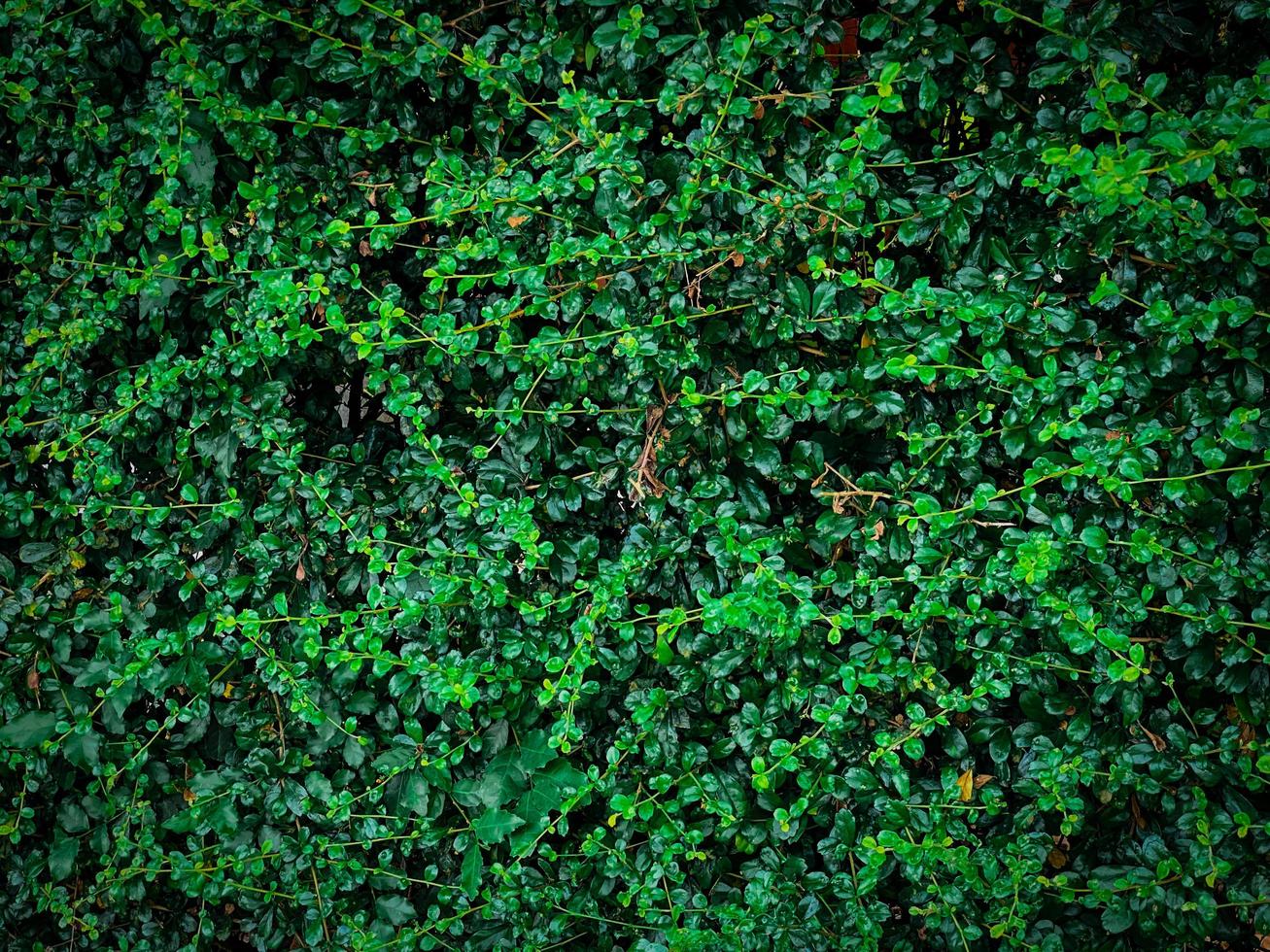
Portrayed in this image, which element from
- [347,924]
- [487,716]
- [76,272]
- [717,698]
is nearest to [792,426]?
[717,698]

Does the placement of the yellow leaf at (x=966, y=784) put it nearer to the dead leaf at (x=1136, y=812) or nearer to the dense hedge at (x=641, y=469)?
the dense hedge at (x=641, y=469)

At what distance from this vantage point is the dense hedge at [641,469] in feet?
6.59

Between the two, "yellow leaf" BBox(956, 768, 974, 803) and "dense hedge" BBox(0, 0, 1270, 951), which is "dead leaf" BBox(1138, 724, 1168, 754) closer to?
"dense hedge" BBox(0, 0, 1270, 951)

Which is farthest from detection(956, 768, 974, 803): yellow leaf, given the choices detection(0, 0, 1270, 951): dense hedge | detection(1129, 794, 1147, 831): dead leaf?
detection(1129, 794, 1147, 831): dead leaf

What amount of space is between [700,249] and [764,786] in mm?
1195

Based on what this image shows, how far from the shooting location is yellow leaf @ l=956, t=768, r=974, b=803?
2.18 meters

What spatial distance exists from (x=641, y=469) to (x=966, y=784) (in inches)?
40.2

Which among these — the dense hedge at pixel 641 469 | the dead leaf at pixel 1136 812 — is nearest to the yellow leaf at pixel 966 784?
the dense hedge at pixel 641 469

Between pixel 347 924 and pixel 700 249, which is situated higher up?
pixel 700 249

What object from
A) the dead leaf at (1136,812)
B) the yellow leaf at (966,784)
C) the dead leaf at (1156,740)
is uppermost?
the dead leaf at (1156,740)

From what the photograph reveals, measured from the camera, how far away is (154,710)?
268 centimetres

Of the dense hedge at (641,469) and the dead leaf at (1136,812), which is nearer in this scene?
the dense hedge at (641,469)

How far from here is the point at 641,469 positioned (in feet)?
7.46

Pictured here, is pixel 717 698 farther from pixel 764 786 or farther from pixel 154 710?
pixel 154 710
